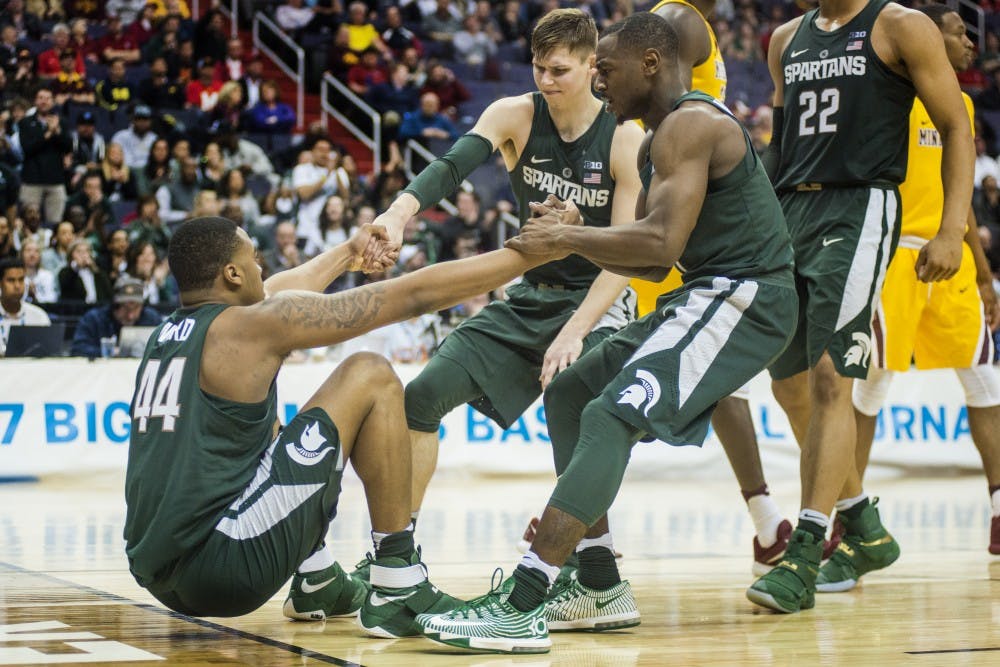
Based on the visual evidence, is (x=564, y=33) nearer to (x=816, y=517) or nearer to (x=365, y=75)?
(x=816, y=517)

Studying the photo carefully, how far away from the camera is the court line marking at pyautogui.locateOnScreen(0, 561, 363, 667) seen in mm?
3695

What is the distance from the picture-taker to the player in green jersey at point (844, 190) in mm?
4859

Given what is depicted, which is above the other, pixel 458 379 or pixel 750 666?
pixel 458 379

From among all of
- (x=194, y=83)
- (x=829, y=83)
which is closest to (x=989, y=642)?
(x=829, y=83)

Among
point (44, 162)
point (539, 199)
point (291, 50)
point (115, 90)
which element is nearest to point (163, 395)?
point (539, 199)

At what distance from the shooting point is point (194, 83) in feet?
50.8

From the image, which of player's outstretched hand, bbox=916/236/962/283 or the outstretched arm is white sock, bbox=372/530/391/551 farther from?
player's outstretched hand, bbox=916/236/962/283

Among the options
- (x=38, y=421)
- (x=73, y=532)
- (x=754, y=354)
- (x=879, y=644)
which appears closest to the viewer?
(x=879, y=644)

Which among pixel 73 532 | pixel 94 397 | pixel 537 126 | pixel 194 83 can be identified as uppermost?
pixel 194 83

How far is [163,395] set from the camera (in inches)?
149

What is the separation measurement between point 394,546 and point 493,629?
51 centimetres

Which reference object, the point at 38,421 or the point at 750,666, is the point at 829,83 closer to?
the point at 750,666

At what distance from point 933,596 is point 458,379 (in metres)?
1.91

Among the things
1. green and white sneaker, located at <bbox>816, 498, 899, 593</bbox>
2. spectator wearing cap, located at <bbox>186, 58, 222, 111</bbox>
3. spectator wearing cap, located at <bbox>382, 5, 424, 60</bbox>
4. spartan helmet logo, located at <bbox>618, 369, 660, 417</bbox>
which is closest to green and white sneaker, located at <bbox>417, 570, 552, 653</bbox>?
spartan helmet logo, located at <bbox>618, 369, 660, 417</bbox>
